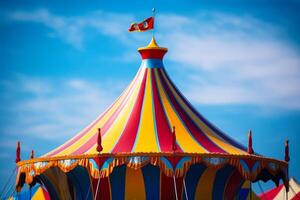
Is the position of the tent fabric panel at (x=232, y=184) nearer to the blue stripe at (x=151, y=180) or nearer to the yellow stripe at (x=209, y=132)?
the yellow stripe at (x=209, y=132)

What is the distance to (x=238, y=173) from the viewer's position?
84.2 feet

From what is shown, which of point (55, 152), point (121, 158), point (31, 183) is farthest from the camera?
point (31, 183)

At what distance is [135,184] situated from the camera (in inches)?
967

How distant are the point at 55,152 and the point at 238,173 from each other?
4.77 meters

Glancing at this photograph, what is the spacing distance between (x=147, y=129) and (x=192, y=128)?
51.2 inches

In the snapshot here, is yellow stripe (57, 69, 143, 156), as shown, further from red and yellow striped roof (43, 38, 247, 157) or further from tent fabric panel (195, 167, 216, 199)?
tent fabric panel (195, 167, 216, 199)

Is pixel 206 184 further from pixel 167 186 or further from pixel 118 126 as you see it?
pixel 118 126

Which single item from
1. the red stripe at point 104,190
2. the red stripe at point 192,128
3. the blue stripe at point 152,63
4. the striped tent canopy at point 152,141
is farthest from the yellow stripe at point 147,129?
the red stripe at point 104,190

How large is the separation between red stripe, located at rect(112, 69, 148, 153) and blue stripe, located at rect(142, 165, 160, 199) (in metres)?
0.76

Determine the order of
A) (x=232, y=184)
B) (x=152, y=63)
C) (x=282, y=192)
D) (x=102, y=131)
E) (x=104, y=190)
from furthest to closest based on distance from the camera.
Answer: (x=282, y=192)
(x=152, y=63)
(x=232, y=184)
(x=102, y=131)
(x=104, y=190)

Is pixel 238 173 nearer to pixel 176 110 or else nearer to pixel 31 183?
pixel 176 110

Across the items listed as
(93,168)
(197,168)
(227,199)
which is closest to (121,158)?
(93,168)

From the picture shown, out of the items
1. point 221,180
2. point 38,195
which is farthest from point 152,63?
point 38,195

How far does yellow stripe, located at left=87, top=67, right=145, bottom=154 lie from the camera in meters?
24.5
